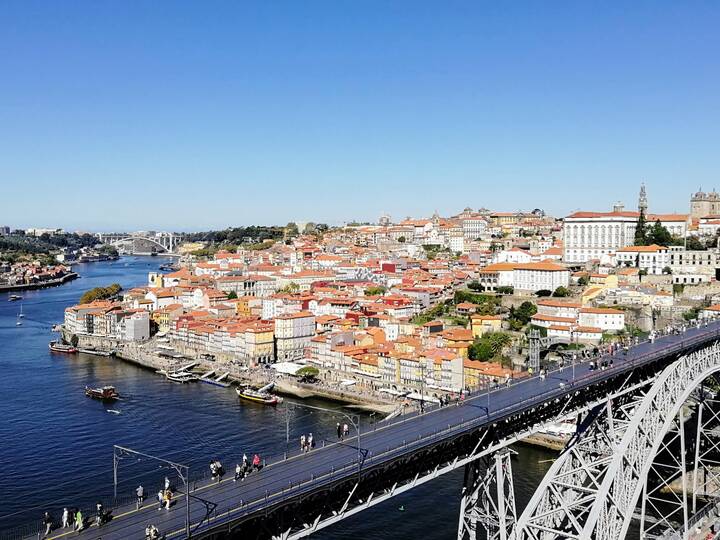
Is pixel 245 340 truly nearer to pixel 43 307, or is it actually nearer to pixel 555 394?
pixel 555 394

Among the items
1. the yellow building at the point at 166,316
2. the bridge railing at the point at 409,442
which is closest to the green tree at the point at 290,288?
the yellow building at the point at 166,316

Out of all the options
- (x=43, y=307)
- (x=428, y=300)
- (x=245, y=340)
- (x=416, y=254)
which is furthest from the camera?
(x=416, y=254)

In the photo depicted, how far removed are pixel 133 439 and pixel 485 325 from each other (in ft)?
73.4

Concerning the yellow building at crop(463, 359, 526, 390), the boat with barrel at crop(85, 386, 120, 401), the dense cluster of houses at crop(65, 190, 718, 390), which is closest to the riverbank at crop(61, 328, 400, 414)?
the dense cluster of houses at crop(65, 190, 718, 390)

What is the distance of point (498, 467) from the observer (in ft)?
45.8

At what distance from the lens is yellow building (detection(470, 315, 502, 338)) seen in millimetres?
42094

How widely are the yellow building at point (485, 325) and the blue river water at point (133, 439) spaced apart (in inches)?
520

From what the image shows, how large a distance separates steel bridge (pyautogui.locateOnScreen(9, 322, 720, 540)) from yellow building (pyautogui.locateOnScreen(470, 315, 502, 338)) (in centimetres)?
1980

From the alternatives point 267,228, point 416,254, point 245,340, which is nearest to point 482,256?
point 416,254

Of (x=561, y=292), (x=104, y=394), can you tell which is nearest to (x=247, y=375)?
(x=104, y=394)

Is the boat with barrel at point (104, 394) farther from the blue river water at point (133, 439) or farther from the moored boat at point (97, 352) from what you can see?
the moored boat at point (97, 352)

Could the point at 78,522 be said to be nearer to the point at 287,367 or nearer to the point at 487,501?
the point at 487,501

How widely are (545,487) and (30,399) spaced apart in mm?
28144

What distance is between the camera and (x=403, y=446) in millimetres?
12844
